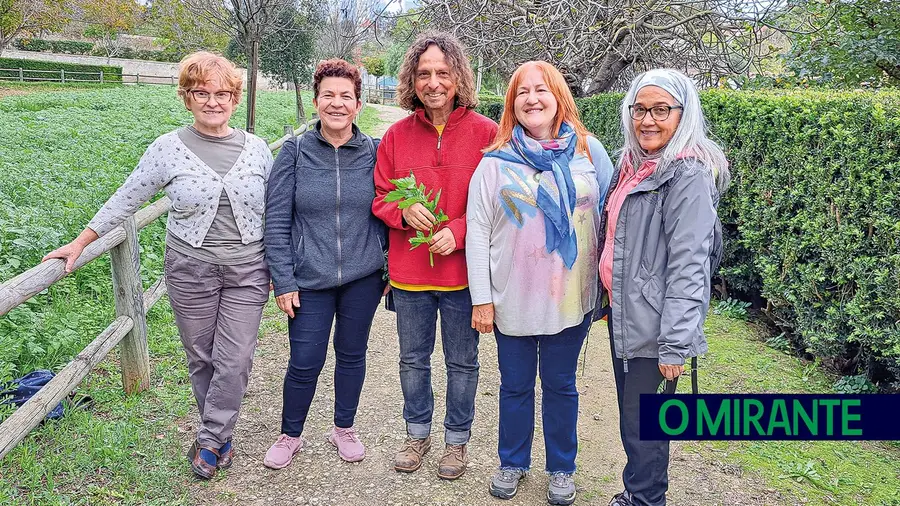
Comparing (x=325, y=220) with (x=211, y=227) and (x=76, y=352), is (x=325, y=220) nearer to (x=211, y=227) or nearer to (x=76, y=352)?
(x=211, y=227)

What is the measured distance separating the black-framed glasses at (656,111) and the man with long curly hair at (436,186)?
2.18 ft

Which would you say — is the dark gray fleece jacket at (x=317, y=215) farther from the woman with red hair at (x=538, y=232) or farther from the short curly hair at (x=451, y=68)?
the woman with red hair at (x=538, y=232)

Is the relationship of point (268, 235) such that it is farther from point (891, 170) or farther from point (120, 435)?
point (891, 170)

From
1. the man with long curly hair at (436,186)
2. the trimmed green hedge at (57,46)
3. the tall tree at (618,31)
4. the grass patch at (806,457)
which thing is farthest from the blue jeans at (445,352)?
the trimmed green hedge at (57,46)

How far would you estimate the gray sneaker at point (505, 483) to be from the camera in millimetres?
3219

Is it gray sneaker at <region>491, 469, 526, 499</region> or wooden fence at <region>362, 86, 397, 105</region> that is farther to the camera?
wooden fence at <region>362, 86, 397, 105</region>

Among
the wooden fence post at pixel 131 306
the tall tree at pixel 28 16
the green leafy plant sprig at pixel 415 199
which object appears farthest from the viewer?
the tall tree at pixel 28 16

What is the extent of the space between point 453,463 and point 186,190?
1771mm

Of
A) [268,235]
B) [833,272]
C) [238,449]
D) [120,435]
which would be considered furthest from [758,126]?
[120,435]

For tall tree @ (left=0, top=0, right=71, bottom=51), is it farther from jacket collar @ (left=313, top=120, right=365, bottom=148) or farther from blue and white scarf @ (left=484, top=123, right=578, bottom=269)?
blue and white scarf @ (left=484, top=123, right=578, bottom=269)

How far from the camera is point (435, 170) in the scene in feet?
10.1

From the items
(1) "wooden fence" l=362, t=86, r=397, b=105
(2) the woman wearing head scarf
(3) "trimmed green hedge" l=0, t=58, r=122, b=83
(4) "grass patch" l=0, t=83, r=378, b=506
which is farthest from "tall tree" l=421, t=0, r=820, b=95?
(1) "wooden fence" l=362, t=86, r=397, b=105

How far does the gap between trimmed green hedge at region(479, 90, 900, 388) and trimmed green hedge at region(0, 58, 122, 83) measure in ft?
128

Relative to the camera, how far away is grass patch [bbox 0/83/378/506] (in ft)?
10.6
